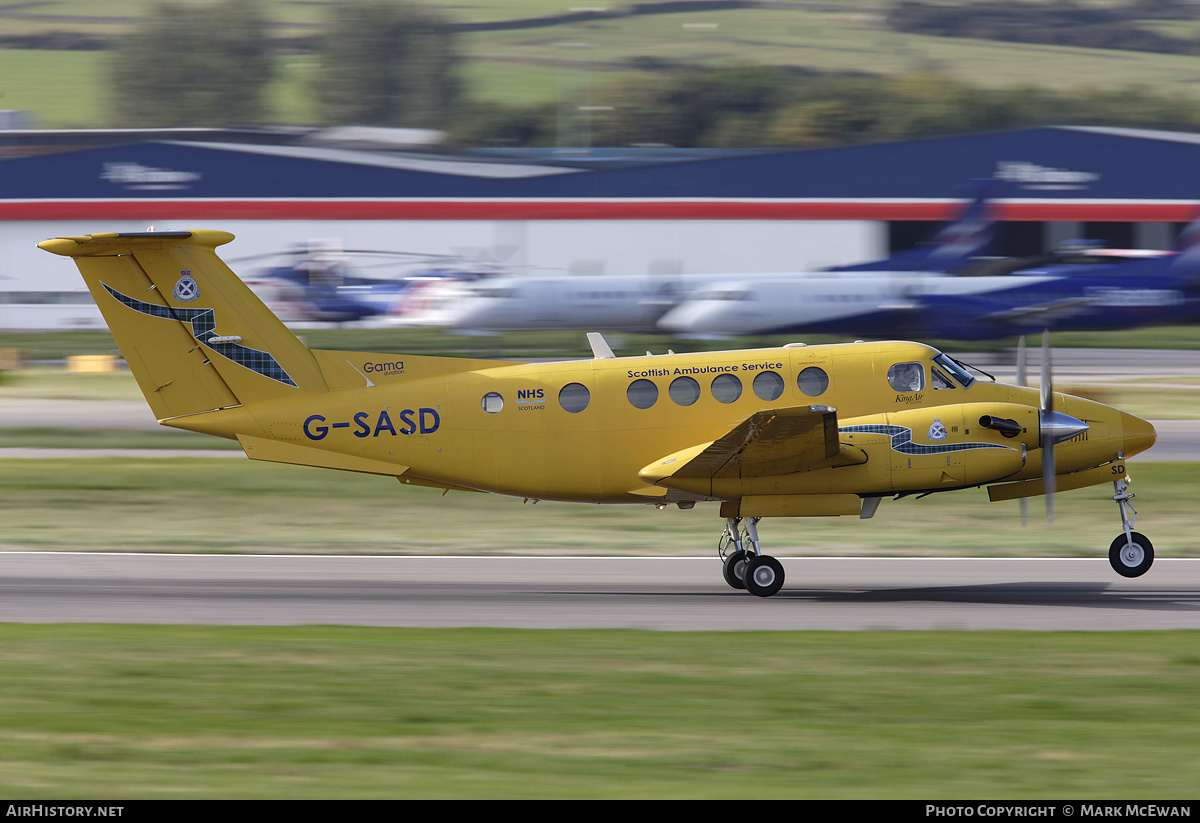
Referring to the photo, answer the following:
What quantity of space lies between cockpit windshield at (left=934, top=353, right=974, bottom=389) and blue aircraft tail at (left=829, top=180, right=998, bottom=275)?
3570 cm

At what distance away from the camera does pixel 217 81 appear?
11025 cm

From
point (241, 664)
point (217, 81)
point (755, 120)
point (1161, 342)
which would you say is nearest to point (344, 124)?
point (217, 81)

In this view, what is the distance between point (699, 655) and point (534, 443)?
15.3 feet

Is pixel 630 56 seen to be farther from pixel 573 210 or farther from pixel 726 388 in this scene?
pixel 726 388

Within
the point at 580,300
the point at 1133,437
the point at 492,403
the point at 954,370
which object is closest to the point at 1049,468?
the point at 1133,437

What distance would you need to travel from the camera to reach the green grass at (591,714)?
8672 millimetres

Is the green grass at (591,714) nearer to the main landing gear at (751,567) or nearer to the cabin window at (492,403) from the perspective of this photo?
the main landing gear at (751,567)

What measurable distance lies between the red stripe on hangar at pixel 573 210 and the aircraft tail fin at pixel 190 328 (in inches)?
1752

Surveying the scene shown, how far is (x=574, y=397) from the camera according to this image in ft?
54.0

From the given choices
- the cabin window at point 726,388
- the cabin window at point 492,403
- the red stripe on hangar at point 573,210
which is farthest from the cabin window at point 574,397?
the red stripe on hangar at point 573,210

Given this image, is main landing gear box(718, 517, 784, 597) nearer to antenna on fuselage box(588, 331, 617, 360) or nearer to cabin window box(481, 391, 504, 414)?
antenna on fuselage box(588, 331, 617, 360)

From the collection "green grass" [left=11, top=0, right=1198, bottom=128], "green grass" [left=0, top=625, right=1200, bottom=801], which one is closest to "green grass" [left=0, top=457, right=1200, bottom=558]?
"green grass" [left=0, top=625, right=1200, bottom=801]

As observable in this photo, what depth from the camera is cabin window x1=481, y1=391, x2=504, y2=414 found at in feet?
54.0

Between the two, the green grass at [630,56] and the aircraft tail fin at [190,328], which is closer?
the aircraft tail fin at [190,328]
